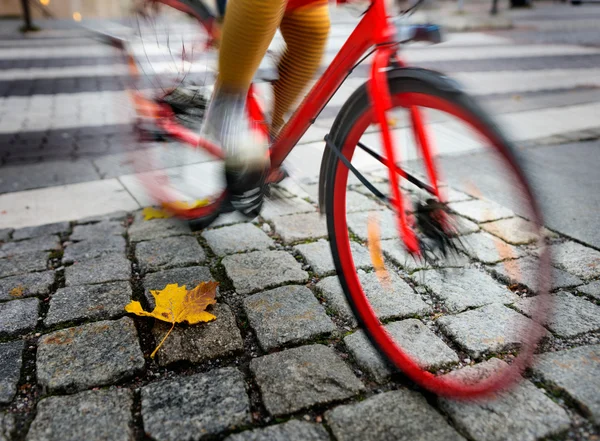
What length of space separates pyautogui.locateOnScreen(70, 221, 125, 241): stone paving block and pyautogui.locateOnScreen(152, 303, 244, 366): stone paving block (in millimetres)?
880

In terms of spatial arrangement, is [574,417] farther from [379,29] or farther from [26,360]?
[26,360]

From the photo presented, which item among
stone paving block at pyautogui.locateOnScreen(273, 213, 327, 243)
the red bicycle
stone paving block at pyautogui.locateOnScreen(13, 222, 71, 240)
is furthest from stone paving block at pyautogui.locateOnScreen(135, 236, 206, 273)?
stone paving block at pyautogui.locateOnScreen(13, 222, 71, 240)

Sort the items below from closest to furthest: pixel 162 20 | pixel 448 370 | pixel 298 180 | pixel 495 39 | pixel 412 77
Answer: pixel 412 77
pixel 448 370
pixel 162 20
pixel 298 180
pixel 495 39

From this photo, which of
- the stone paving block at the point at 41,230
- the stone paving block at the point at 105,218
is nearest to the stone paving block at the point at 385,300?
the stone paving block at the point at 105,218

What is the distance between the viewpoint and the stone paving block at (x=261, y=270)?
2.10 metres

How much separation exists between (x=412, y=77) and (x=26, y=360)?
1.37 m

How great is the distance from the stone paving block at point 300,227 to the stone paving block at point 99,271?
68 cm

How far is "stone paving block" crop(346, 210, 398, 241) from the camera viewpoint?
1.90m

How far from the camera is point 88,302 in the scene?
199cm

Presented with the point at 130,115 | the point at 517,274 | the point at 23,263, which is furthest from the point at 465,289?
the point at 130,115

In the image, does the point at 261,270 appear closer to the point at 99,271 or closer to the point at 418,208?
the point at 99,271

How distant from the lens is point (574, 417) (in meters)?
1.40

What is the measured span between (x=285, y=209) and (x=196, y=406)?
1.44m

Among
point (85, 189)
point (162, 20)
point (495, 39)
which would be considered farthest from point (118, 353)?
point (495, 39)
